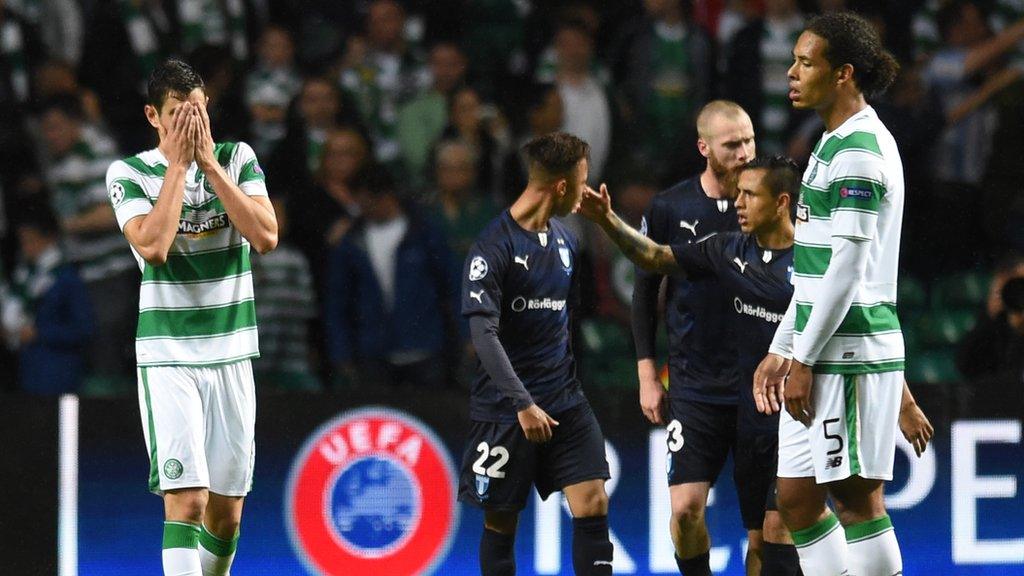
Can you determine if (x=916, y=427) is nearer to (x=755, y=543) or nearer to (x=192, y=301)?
(x=755, y=543)

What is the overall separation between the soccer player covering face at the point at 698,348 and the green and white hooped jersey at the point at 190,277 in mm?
1500

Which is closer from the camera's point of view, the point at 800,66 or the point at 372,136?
the point at 800,66

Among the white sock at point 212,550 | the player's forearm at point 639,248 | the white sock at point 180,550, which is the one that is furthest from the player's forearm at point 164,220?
the player's forearm at point 639,248

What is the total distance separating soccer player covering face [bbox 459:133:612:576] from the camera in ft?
17.6

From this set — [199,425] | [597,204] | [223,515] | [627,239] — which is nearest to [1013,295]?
[627,239]

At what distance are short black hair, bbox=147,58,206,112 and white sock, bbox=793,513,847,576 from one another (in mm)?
2306

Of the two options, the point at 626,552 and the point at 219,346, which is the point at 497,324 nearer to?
the point at 219,346

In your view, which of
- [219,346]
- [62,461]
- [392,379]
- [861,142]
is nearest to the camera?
[861,142]

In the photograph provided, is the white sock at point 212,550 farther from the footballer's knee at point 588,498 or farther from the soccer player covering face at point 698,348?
the soccer player covering face at point 698,348

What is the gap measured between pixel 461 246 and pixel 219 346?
2.37 metres

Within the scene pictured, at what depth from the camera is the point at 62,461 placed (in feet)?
21.1

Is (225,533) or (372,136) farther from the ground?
(372,136)

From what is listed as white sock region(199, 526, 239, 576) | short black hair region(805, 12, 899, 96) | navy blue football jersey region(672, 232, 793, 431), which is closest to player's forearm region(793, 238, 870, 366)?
short black hair region(805, 12, 899, 96)

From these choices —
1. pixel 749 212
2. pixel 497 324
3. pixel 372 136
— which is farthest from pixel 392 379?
pixel 749 212
